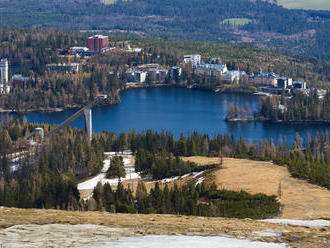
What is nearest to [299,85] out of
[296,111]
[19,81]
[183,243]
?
[296,111]

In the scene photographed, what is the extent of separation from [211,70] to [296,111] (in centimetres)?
1216

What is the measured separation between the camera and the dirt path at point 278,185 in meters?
12.0

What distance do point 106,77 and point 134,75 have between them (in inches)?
124

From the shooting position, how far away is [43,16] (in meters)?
86.8

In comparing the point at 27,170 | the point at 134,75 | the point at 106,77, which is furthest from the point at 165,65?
the point at 27,170

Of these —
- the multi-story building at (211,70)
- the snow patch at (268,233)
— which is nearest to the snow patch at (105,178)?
the snow patch at (268,233)

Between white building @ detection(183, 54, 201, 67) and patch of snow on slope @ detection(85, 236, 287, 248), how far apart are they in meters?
40.6

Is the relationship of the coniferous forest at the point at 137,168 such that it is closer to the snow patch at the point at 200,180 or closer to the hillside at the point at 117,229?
the snow patch at the point at 200,180

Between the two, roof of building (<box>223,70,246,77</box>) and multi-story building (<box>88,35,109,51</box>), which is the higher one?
multi-story building (<box>88,35,109,51</box>)

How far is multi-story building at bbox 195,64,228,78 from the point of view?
43.9 metres

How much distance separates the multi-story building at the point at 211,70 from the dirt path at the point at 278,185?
2701 centimetres

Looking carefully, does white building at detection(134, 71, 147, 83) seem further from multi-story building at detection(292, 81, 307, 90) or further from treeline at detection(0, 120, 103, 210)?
treeline at detection(0, 120, 103, 210)

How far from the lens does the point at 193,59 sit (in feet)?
161

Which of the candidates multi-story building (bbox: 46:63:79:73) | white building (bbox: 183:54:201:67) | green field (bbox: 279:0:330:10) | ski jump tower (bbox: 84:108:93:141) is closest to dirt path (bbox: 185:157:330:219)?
ski jump tower (bbox: 84:108:93:141)
